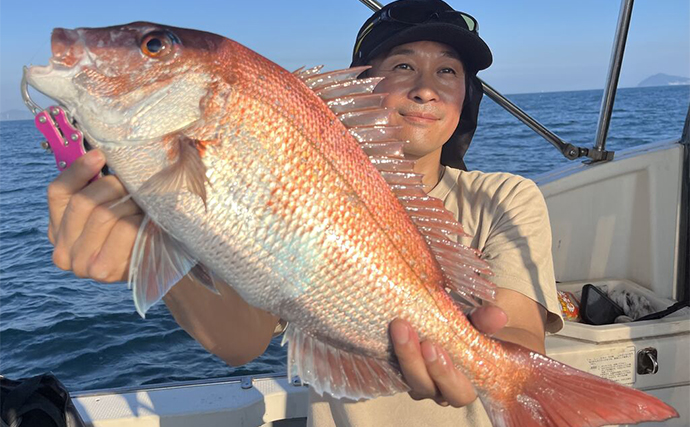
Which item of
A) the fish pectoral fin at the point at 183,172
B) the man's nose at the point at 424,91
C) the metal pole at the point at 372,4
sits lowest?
the fish pectoral fin at the point at 183,172

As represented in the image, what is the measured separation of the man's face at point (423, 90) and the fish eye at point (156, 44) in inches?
39.0

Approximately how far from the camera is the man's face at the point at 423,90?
2131 mm

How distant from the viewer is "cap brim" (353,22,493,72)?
2.16 m

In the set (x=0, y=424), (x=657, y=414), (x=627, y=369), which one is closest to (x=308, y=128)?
(x=657, y=414)

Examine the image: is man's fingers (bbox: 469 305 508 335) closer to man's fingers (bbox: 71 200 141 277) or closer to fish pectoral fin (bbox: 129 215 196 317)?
fish pectoral fin (bbox: 129 215 196 317)

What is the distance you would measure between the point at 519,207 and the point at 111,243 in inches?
57.0

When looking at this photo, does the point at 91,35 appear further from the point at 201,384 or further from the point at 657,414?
the point at 201,384

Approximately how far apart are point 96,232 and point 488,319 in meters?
1.13

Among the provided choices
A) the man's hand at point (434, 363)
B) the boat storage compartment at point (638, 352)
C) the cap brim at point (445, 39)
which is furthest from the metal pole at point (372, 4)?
the man's hand at point (434, 363)

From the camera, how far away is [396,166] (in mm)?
1564

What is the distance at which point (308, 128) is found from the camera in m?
1.42

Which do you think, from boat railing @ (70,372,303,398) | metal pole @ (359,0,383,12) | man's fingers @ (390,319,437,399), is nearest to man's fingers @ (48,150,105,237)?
man's fingers @ (390,319,437,399)

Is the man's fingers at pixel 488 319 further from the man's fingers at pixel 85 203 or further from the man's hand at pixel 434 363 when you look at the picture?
the man's fingers at pixel 85 203

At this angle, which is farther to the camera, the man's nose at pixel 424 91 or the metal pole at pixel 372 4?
the metal pole at pixel 372 4
